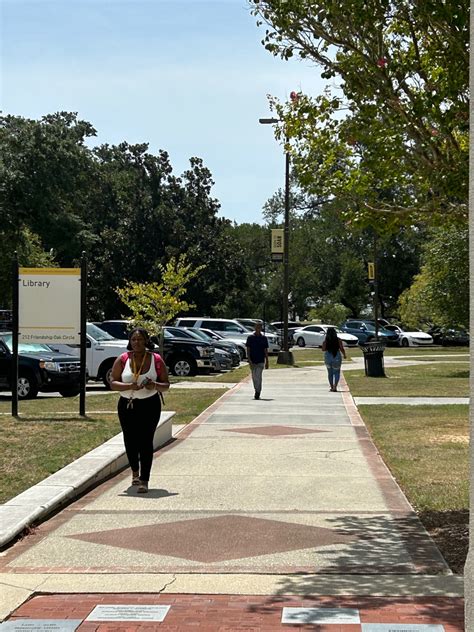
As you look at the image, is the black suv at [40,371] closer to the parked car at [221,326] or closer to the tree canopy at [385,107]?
the tree canopy at [385,107]

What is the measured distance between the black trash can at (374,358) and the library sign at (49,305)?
14.0 meters

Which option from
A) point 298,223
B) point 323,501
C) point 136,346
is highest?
point 298,223

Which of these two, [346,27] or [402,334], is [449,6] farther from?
[402,334]

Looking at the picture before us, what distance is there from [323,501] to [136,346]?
2516mm

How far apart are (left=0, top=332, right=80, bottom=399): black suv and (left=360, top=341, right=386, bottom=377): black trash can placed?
419 inches

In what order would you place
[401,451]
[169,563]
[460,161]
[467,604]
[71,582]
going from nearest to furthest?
[467,604]
[71,582]
[169,563]
[460,161]
[401,451]

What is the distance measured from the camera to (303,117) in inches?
369

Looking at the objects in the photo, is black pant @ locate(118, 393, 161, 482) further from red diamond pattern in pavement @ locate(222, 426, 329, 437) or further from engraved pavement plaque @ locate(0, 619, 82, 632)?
red diamond pattern in pavement @ locate(222, 426, 329, 437)

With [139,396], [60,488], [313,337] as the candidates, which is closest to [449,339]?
[313,337]

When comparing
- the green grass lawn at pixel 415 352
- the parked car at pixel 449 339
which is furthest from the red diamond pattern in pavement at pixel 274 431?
the parked car at pixel 449 339

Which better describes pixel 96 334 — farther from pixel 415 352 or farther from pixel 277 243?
pixel 415 352

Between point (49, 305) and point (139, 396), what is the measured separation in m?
6.95

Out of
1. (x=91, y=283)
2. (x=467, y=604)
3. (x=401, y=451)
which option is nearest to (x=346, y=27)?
(x=467, y=604)

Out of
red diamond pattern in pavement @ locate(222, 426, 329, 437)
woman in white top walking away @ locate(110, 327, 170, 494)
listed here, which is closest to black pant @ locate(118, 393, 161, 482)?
woman in white top walking away @ locate(110, 327, 170, 494)
